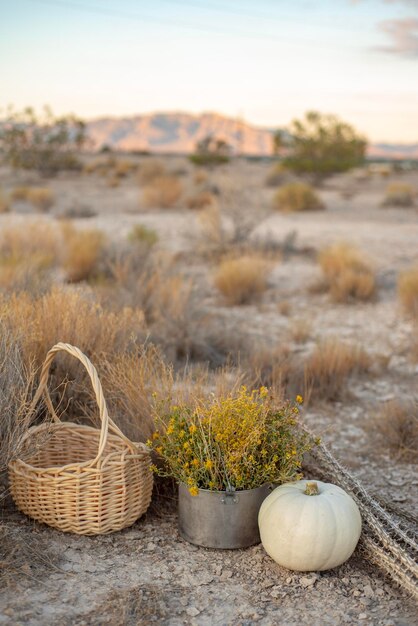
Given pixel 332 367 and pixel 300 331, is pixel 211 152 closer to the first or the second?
pixel 300 331

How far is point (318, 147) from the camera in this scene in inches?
1116

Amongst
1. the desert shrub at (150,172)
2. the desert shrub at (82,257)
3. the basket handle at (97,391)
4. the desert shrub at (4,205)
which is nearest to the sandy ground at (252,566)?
the basket handle at (97,391)

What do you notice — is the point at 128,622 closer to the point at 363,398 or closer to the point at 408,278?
the point at 363,398

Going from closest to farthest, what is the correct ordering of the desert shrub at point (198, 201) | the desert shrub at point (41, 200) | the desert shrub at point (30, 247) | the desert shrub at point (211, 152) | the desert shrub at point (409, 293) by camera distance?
1. the desert shrub at point (30, 247)
2. the desert shrub at point (409, 293)
3. the desert shrub at point (41, 200)
4. the desert shrub at point (198, 201)
5. the desert shrub at point (211, 152)

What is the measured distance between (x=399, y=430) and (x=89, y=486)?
2.36 m

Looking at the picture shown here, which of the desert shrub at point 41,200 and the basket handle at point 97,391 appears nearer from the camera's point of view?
the basket handle at point 97,391

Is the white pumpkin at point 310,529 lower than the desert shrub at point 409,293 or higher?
higher

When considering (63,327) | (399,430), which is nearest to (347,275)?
(399,430)

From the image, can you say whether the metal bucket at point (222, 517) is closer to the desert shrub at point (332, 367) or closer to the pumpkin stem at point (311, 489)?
the pumpkin stem at point (311, 489)

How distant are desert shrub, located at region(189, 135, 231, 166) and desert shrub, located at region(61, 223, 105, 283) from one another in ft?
94.7

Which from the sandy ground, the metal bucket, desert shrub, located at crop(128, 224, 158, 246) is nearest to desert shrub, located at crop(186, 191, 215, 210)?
desert shrub, located at crop(128, 224, 158, 246)

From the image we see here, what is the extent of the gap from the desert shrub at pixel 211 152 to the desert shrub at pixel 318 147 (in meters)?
9.75

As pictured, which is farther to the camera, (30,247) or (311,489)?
(30,247)

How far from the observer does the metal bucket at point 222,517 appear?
11.2 ft
